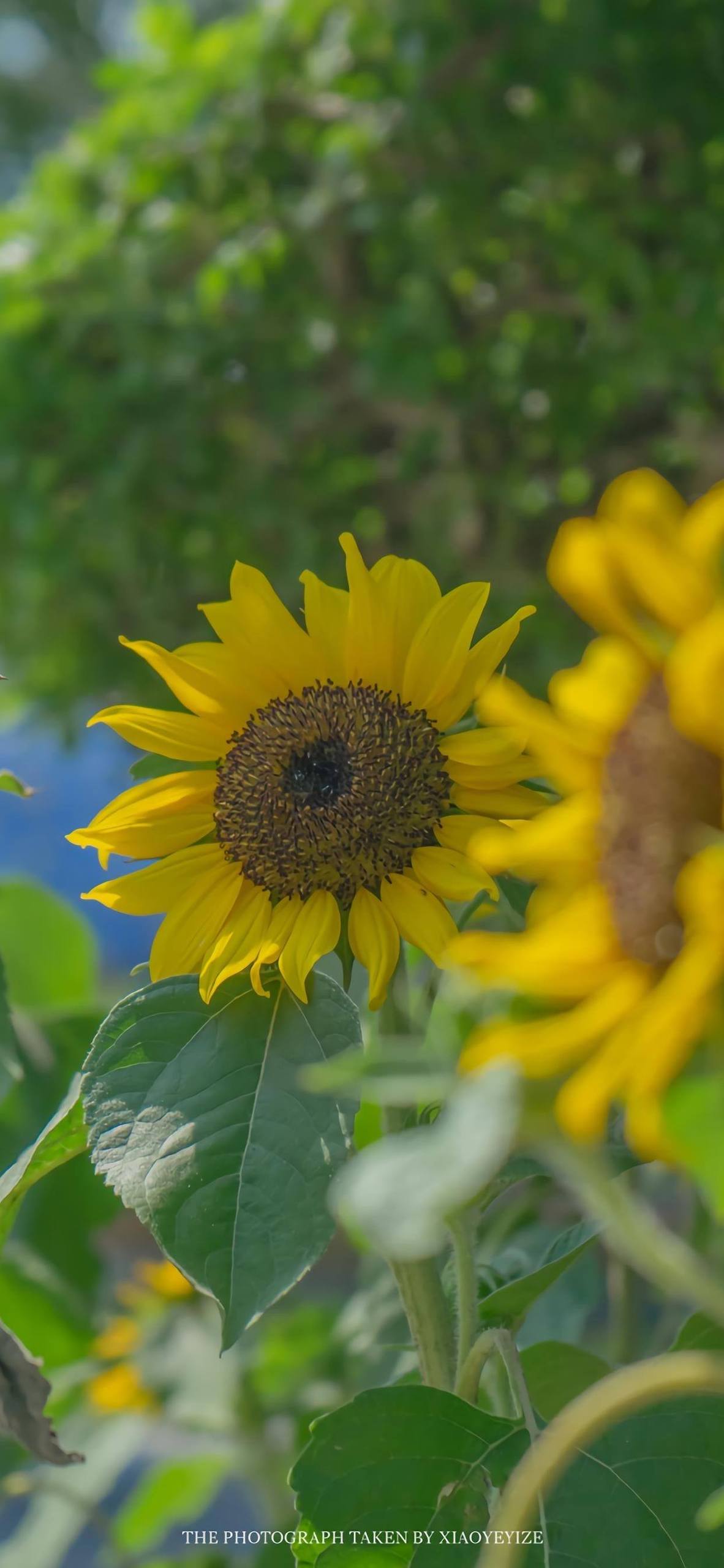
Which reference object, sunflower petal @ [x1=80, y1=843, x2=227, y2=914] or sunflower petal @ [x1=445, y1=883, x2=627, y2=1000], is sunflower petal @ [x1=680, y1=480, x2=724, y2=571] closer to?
sunflower petal @ [x1=445, y1=883, x2=627, y2=1000]

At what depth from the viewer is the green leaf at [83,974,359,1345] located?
242mm

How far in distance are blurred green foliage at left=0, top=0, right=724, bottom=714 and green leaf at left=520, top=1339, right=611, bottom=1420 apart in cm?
99

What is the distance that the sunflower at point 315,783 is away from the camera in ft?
0.87

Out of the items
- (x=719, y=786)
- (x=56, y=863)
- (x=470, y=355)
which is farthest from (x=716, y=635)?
(x=56, y=863)

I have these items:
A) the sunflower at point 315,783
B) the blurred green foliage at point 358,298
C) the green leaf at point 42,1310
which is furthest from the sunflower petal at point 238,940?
the blurred green foliage at point 358,298

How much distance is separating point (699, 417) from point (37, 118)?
3967mm

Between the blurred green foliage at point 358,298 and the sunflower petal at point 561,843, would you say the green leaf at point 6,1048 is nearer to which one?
the sunflower petal at point 561,843

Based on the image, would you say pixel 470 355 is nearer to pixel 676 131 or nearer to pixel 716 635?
pixel 676 131

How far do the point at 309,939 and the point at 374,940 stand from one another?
13 millimetres

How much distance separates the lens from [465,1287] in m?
0.26

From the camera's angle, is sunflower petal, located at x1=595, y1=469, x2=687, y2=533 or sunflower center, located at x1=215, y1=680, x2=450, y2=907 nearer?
sunflower petal, located at x1=595, y1=469, x2=687, y2=533

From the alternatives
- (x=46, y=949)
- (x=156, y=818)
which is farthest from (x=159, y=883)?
(x=46, y=949)

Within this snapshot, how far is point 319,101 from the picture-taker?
1271 millimetres

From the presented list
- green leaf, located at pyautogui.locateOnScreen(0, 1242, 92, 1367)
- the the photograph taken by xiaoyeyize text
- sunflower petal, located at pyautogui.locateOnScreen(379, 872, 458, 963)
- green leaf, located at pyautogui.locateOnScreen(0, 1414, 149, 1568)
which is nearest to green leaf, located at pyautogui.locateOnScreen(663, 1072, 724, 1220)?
the the photograph taken by xiaoyeyize text
